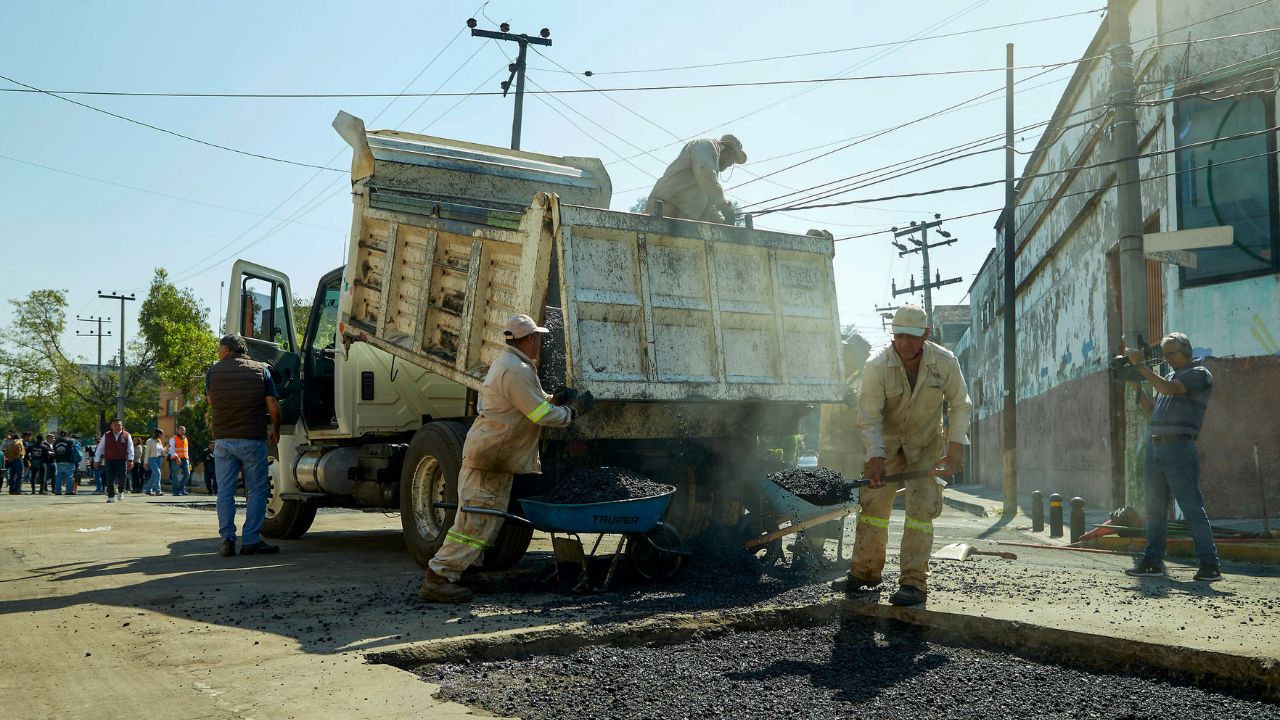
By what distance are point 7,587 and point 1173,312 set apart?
41.8 feet

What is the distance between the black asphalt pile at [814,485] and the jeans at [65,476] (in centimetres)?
2354

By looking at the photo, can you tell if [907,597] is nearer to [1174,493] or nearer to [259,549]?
[1174,493]

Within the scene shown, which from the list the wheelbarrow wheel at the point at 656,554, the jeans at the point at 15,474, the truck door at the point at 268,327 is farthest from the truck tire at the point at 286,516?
the jeans at the point at 15,474

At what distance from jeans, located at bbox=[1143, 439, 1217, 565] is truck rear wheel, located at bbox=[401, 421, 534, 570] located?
15.5 feet

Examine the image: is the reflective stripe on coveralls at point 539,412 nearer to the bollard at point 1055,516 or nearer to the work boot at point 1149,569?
the work boot at point 1149,569

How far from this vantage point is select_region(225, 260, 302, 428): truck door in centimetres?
990

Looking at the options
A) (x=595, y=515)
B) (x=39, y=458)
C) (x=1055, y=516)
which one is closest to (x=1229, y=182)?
(x=1055, y=516)

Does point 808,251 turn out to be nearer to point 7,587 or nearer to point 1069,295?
point 7,587

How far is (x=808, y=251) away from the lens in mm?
7688

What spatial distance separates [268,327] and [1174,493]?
8608 mm

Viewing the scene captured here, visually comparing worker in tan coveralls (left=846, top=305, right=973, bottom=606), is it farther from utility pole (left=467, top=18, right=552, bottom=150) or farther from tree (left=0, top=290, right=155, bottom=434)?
tree (left=0, top=290, right=155, bottom=434)

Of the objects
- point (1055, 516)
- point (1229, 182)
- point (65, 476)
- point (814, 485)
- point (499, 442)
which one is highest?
point (1229, 182)

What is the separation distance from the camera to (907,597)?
5523 mm

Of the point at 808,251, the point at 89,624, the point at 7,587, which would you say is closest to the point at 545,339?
the point at 808,251
